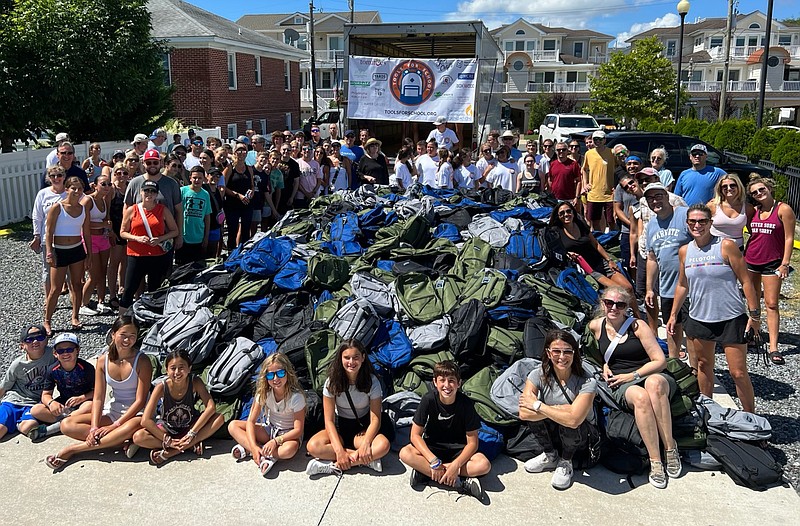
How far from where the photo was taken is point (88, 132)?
642 inches

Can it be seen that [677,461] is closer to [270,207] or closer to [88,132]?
[270,207]

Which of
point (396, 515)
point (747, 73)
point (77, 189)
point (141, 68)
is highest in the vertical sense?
point (747, 73)

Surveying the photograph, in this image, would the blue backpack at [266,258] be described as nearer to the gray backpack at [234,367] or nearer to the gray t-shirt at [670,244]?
the gray backpack at [234,367]

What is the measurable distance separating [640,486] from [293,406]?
228 cm

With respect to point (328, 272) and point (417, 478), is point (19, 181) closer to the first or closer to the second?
point (328, 272)

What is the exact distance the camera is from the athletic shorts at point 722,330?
4.59 metres

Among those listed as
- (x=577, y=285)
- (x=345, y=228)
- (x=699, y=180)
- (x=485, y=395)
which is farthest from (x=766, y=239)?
(x=345, y=228)

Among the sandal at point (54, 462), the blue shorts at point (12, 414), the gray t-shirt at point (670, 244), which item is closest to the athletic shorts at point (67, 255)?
the blue shorts at point (12, 414)

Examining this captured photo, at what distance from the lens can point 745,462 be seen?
4246 millimetres

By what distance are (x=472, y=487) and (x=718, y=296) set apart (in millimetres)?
2183

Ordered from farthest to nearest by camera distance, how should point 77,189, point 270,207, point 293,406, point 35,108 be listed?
point 35,108 < point 270,207 < point 77,189 < point 293,406

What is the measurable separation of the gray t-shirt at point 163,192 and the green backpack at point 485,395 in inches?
148

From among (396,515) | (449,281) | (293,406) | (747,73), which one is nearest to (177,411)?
(293,406)

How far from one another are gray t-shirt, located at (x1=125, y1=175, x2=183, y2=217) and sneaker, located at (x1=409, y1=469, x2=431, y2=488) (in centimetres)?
410
